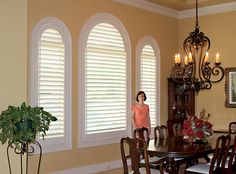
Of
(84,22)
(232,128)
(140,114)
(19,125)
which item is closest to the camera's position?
(19,125)

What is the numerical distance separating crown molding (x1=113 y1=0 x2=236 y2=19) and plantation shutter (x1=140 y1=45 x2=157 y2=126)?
2.88 ft

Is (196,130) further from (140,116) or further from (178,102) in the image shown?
(178,102)

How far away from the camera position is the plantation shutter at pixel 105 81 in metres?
6.24

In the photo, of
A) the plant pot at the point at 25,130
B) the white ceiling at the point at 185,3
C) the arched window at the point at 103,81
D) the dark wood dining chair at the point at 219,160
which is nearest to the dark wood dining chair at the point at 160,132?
the dark wood dining chair at the point at 219,160

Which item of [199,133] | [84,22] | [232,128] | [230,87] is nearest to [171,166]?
[199,133]

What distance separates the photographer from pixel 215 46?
25.4 ft

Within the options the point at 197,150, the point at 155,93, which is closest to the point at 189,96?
the point at 155,93

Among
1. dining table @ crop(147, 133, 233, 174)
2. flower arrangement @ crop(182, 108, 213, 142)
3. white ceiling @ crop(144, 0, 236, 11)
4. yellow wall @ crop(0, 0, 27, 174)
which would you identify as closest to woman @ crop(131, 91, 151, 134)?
dining table @ crop(147, 133, 233, 174)

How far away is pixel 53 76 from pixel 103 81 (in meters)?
1.18

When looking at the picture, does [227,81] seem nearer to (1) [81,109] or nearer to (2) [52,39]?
(1) [81,109]

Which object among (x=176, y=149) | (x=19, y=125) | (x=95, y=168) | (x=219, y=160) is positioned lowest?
(x=95, y=168)

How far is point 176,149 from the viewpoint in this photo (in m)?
4.49

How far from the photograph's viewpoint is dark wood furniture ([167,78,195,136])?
26.1 feet

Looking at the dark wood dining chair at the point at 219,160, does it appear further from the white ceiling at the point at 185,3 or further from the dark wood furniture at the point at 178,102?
the white ceiling at the point at 185,3
